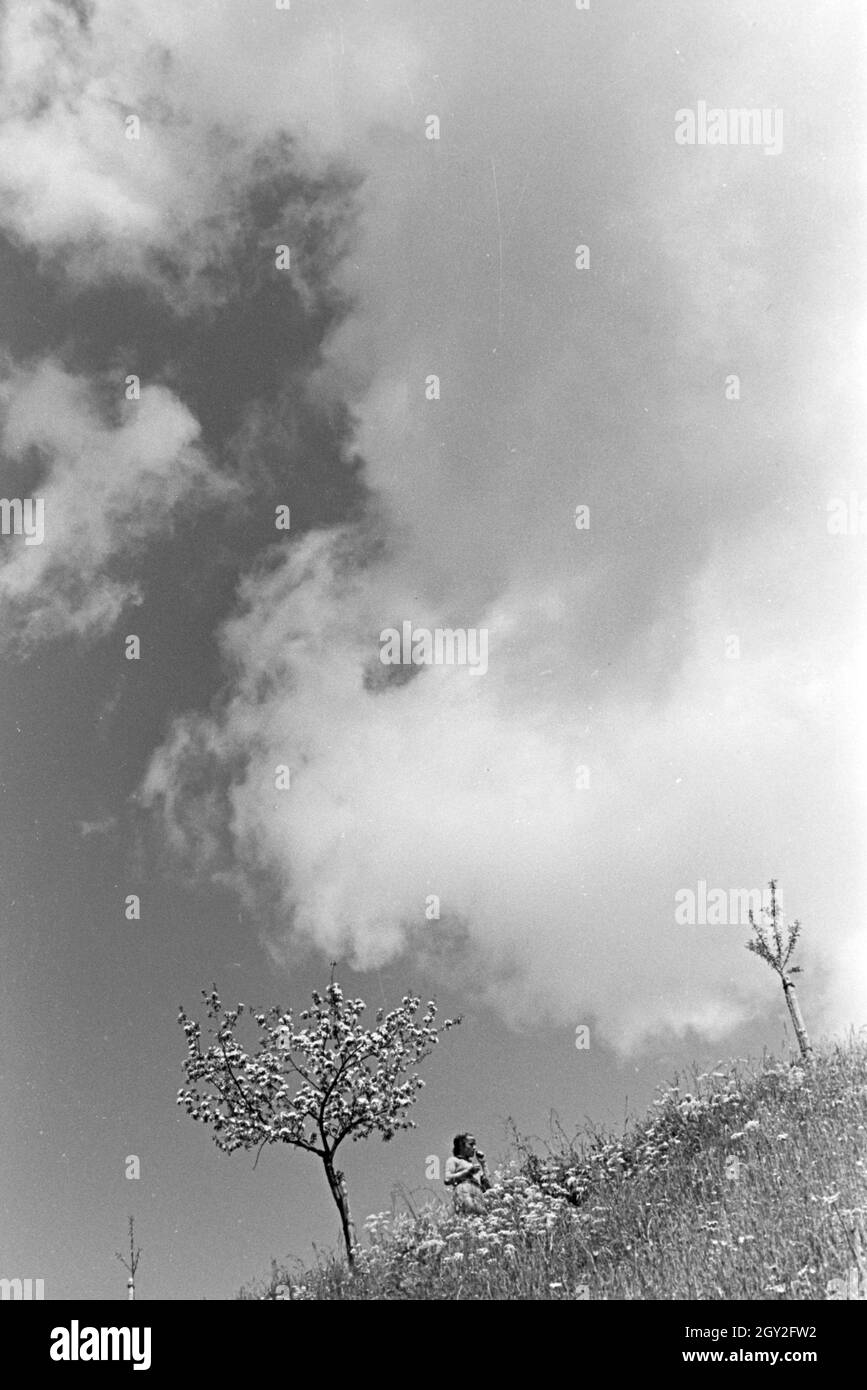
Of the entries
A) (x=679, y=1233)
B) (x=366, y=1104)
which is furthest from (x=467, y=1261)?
(x=366, y=1104)

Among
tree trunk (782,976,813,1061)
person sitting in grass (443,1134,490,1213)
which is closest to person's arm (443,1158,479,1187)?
person sitting in grass (443,1134,490,1213)

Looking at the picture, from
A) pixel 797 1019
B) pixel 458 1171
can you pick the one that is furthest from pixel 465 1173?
pixel 797 1019

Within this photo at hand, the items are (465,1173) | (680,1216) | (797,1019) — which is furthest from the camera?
(797,1019)

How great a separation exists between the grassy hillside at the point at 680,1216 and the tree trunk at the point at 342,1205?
21 centimetres

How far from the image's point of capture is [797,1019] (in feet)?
58.0

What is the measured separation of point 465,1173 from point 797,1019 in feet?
21.2

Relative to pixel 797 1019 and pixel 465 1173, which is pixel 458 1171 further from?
pixel 797 1019
